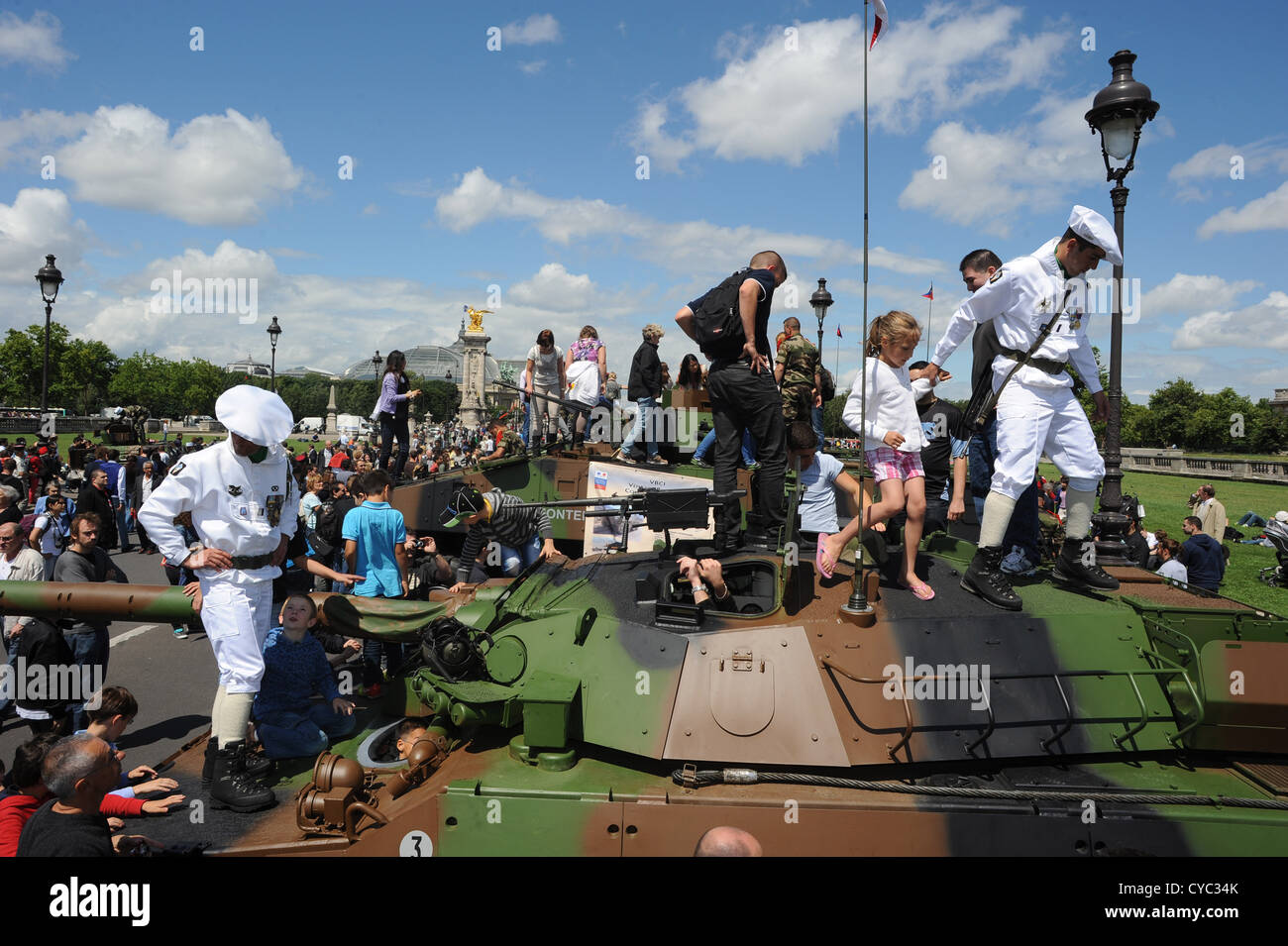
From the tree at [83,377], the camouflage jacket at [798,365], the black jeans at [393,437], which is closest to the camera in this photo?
the camouflage jacket at [798,365]

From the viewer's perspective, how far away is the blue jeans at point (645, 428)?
11531 millimetres

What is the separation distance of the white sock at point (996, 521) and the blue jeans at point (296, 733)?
4.05 meters

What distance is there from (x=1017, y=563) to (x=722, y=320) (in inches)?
102

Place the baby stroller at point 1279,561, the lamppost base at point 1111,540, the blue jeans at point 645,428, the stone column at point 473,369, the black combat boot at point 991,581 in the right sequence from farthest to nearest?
the stone column at point 473,369
the baby stroller at point 1279,561
the blue jeans at point 645,428
the lamppost base at point 1111,540
the black combat boot at point 991,581

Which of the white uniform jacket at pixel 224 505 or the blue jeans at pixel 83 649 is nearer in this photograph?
the white uniform jacket at pixel 224 505

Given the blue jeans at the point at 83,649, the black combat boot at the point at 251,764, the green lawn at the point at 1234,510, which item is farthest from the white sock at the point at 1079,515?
the blue jeans at the point at 83,649

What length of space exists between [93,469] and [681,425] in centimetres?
859

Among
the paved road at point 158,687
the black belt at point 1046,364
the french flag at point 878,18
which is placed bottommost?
the paved road at point 158,687

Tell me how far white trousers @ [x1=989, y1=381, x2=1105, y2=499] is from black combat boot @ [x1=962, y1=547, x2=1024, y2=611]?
0.39 m

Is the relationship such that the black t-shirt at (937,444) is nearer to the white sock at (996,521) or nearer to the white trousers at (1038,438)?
the white trousers at (1038,438)

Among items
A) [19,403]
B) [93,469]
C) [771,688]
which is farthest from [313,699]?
[19,403]

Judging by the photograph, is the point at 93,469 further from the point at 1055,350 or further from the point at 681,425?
the point at 1055,350

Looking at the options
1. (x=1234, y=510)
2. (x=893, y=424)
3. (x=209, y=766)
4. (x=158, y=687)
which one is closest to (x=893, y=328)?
(x=893, y=424)

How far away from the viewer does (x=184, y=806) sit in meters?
4.32
